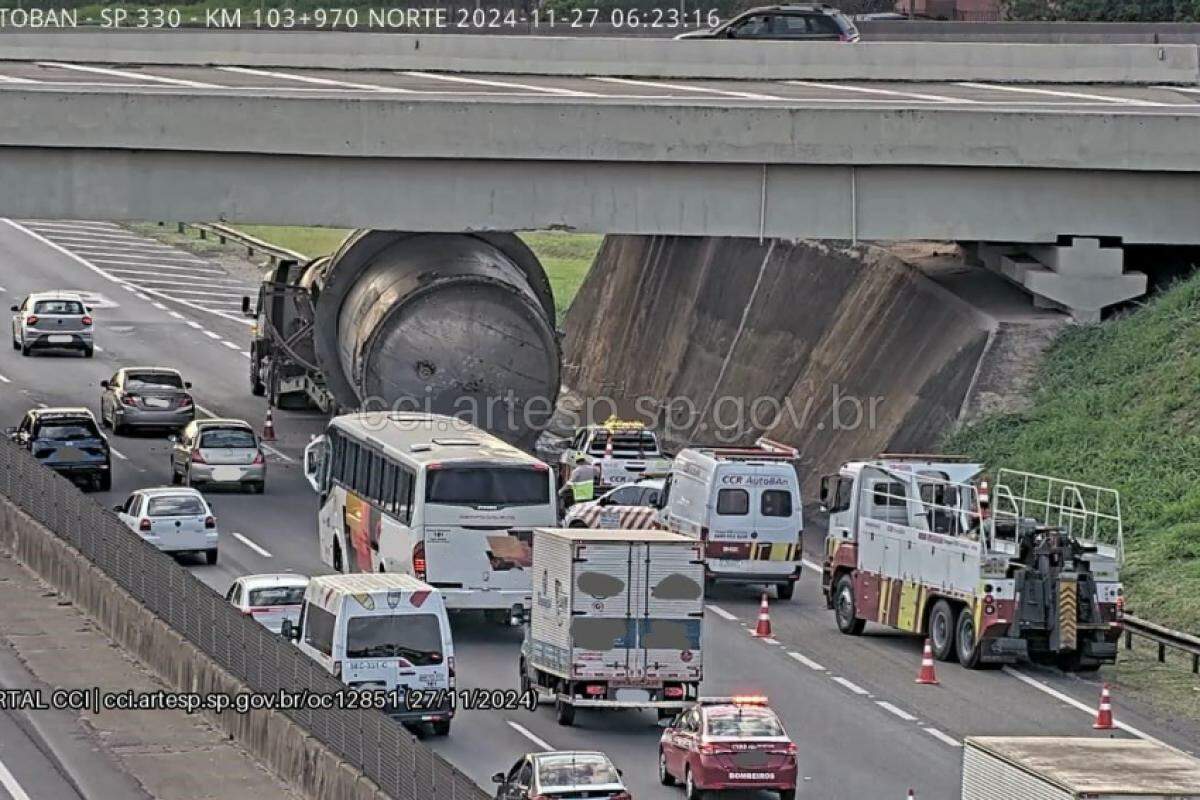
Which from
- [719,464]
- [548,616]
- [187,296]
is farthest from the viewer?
[187,296]

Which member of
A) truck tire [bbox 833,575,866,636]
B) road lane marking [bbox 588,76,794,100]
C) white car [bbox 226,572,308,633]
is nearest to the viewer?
white car [bbox 226,572,308,633]

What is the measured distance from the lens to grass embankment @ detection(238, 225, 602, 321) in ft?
306

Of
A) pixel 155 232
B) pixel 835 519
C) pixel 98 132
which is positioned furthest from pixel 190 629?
pixel 155 232

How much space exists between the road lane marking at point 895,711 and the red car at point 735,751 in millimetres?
5377

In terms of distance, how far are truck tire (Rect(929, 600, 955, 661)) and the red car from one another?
915 cm

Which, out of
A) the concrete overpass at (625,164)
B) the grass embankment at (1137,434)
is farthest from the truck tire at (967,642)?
the concrete overpass at (625,164)

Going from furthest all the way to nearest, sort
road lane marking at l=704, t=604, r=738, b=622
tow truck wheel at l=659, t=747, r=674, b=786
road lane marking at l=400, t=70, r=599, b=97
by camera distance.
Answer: road lane marking at l=400, t=70, r=599, b=97, road lane marking at l=704, t=604, r=738, b=622, tow truck wheel at l=659, t=747, r=674, b=786

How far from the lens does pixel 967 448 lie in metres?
48.0

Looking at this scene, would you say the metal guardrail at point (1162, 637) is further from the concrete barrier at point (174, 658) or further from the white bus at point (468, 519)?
the concrete barrier at point (174, 658)

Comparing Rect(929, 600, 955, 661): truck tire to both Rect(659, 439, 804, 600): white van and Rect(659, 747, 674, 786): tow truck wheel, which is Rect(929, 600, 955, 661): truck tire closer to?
Rect(659, 439, 804, 600): white van

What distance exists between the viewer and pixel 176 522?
4228 cm

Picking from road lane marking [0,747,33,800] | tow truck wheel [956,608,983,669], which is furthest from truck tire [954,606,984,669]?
road lane marking [0,747,33,800]

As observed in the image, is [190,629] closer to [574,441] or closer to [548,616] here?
[548,616]

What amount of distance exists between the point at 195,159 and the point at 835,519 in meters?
15.9
